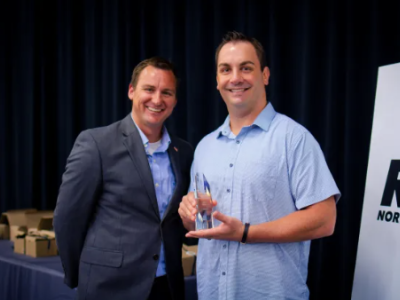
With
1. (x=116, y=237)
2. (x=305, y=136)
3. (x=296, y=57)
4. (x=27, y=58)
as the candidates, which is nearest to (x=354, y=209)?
(x=296, y=57)

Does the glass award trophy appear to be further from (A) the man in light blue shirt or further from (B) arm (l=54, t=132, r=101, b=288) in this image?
(B) arm (l=54, t=132, r=101, b=288)

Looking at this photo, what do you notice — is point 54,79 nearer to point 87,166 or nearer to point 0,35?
point 0,35

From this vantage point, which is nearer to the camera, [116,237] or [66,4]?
[116,237]

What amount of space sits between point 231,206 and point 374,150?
80cm

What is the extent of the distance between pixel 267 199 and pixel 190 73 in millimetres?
2230

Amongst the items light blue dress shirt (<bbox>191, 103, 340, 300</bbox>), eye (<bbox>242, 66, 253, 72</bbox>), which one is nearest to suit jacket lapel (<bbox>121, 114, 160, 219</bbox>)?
light blue dress shirt (<bbox>191, 103, 340, 300</bbox>)

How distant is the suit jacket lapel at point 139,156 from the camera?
6.24 feet

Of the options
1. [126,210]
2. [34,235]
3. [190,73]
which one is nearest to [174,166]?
[126,210]

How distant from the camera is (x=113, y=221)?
1896 millimetres

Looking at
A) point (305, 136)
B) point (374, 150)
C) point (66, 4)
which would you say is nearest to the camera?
point (305, 136)

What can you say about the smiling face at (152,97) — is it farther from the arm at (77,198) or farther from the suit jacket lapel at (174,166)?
the arm at (77,198)

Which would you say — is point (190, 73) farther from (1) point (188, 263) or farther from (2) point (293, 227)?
(2) point (293, 227)

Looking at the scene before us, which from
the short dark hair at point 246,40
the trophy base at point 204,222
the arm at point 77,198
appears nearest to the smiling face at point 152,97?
the arm at point 77,198

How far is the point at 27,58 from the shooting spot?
484 cm
